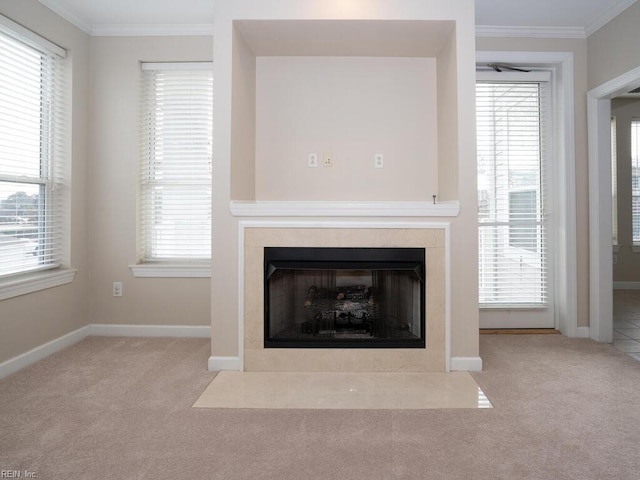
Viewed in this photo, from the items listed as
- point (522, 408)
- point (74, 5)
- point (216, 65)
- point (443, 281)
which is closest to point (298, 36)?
point (216, 65)

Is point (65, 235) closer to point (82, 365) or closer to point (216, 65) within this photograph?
point (82, 365)

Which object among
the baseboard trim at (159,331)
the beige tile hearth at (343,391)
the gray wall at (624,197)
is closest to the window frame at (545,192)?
the beige tile hearth at (343,391)

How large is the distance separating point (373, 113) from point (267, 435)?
94.8 inches

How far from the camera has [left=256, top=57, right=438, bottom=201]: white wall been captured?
3.19 metres

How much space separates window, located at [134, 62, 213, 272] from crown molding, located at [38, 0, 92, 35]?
52cm

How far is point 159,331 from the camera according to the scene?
3.40 metres

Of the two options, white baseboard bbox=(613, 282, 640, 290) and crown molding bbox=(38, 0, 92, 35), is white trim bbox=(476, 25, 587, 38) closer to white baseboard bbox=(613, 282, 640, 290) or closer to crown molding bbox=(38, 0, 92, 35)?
crown molding bbox=(38, 0, 92, 35)

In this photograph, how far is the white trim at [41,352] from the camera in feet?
8.47

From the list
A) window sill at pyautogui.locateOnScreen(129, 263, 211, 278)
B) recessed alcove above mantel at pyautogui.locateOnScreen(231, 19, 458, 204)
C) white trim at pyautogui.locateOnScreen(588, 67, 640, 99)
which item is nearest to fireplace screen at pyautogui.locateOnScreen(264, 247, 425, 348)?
recessed alcove above mantel at pyautogui.locateOnScreen(231, 19, 458, 204)

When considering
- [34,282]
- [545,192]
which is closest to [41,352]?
[34,282]

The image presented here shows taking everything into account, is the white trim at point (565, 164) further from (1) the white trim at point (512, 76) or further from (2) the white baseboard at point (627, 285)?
(2) the white baseboard at point (627, 285)

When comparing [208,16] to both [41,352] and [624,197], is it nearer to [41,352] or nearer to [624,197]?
[41,352]

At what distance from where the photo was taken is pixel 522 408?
6.85 feet

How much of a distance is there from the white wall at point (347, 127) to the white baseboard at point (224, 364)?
4.19 feet
